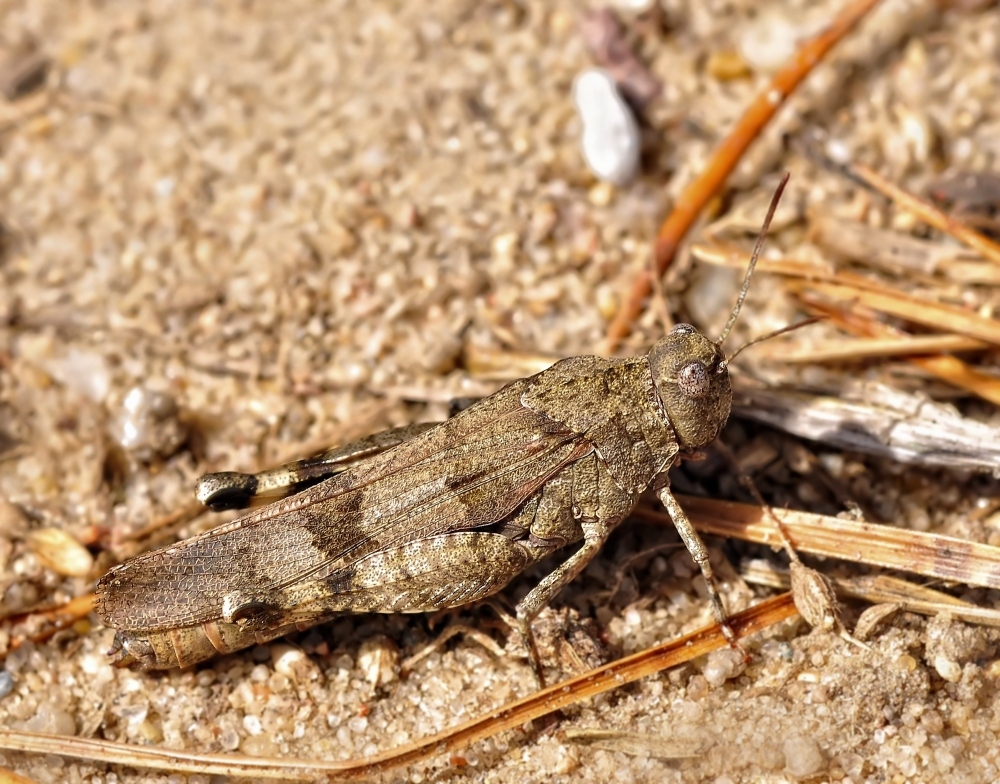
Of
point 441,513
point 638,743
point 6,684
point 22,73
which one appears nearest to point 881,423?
point 638,743

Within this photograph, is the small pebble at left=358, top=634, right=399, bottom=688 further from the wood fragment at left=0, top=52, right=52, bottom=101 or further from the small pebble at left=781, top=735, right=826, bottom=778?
the wood fragment at left=0, top=52, right=52, bottom=101

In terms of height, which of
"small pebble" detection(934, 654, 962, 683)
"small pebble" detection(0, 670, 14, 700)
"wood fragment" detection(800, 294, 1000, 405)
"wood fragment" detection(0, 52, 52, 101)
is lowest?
"small pebble" detection(934, 654, 962, 683)

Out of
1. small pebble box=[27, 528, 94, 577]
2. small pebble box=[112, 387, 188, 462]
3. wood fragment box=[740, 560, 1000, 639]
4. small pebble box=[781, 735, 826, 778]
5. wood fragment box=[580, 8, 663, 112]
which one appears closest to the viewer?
small pebble box=[781, 735, 826, 778]

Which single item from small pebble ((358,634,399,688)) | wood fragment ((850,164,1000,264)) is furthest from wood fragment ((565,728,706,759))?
wood fragment ((850,164,1000,264))

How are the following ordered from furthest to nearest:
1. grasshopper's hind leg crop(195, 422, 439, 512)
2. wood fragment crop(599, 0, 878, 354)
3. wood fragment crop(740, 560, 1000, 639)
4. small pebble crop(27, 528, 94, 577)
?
wood fragment crop(599, 0, 878, 354) → small pebble crop(27, 528, 94, 577) → grasshopper's hind leg crop(195, 422, 439, 512) → wood fragment crop(740, 560, 1000, 639)

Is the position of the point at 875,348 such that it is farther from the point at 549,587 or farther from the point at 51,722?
the point at 51,722

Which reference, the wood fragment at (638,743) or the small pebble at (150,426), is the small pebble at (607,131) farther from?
the wood fragment at (638,743)

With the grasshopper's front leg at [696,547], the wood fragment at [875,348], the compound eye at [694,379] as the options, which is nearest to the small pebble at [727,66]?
the wood fragment at [875,348]
